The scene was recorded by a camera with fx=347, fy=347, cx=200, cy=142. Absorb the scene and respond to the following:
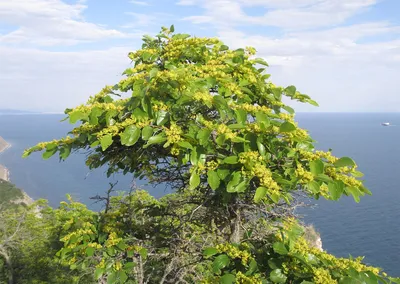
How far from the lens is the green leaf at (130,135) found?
2.48m

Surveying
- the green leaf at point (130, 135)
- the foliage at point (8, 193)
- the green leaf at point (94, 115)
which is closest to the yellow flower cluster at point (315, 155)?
the green leaf at point (130, 135)

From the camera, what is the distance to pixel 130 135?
8.24 feet

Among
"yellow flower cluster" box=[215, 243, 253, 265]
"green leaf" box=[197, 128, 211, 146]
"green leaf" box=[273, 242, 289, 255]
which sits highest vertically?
"green leaf" box=[197, 128, 211, 146]

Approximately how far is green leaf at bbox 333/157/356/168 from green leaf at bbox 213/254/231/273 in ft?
3.85

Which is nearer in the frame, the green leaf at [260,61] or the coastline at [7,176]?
the green leaf at [260,61]

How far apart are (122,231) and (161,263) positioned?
133cm

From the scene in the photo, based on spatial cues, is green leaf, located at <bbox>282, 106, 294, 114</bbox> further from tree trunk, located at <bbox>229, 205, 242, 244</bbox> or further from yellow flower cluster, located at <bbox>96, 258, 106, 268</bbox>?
yellow flower cluster, located at <bbox>96, 258, 106, 268</bbox>

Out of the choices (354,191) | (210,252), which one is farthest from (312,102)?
(210,252)

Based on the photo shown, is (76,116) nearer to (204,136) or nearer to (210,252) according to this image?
(204,136)

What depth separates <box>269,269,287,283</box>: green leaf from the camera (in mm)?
2712

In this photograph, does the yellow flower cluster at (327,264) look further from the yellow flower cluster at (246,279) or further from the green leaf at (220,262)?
the green leaf at (220,262)

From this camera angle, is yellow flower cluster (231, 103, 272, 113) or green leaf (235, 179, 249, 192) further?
yellow flower cluster (231, 103, 272, 113)

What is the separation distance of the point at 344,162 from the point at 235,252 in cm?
116

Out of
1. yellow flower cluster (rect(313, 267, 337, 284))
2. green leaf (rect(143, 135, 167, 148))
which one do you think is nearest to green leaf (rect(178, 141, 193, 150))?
green leaf (rect(143, 135, 167, 148))
